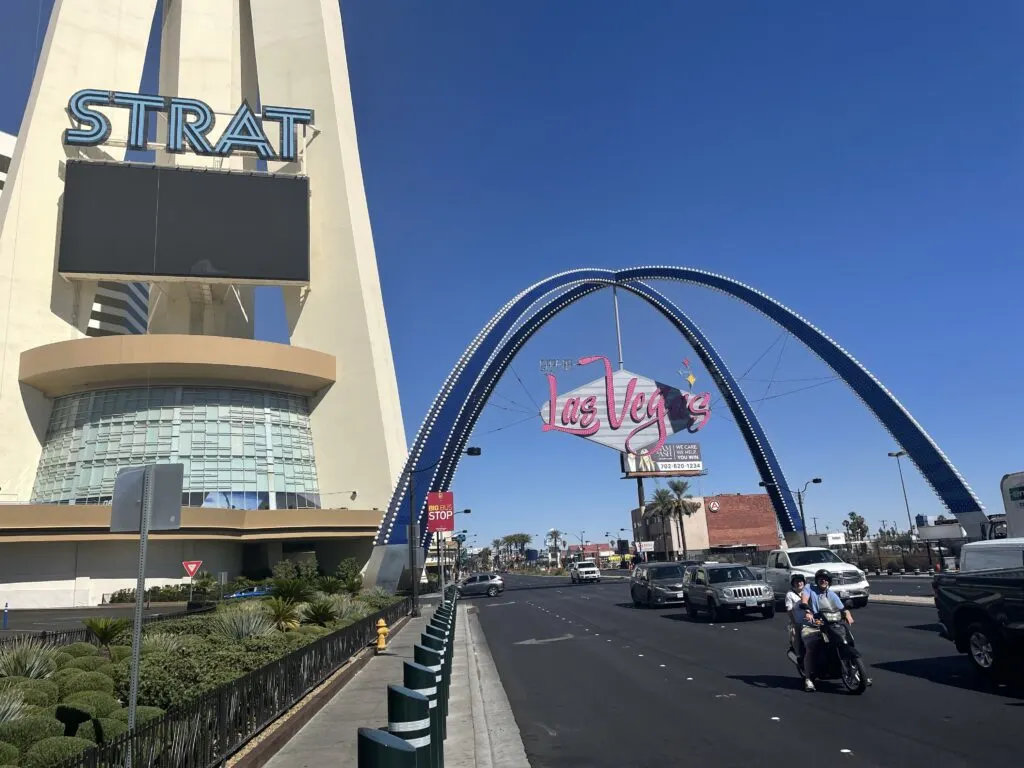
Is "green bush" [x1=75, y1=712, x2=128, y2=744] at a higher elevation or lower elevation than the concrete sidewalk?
higher

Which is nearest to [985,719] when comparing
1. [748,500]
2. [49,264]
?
[49,264]

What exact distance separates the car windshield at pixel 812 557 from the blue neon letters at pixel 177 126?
149 ft

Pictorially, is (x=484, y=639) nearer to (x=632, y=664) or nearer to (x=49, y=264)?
(x=632, y=664)

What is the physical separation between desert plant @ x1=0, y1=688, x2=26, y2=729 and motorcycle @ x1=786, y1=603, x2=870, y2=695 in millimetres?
9700

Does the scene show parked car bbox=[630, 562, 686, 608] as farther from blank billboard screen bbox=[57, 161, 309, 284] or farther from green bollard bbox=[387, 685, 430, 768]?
blank billboard screen bbox=[57, 161, 309, 284]

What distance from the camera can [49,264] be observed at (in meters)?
51.4

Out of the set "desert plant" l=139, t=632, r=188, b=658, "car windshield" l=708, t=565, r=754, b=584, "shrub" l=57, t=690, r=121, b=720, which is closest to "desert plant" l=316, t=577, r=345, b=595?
"car windshield" l=708, t=565, r=754, b=584

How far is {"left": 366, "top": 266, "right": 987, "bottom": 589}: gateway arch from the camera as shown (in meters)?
44.9

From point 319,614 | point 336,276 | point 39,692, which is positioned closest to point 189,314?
point 336,276

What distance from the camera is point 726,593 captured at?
21172 mm

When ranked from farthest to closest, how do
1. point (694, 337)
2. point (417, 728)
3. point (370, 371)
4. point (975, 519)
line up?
1. point (694, 337)
2. point (370, 371)
3. point (975, 519)
4. point (417, 728)

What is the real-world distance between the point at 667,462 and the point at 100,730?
58984 millimetres

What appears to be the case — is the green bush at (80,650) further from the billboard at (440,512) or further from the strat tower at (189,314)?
the strat tower at (189,314)

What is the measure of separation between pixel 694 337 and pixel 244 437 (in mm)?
35884
